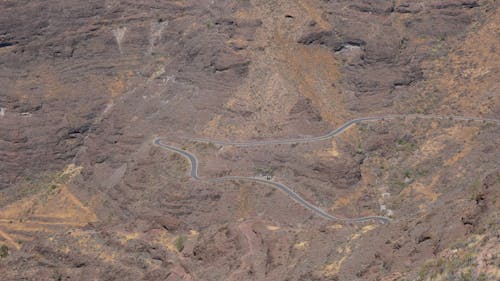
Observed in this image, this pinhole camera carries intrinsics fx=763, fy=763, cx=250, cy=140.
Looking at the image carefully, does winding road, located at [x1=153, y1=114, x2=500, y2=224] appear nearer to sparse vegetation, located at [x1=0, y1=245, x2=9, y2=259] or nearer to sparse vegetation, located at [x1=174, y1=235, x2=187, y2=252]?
sparse vegetation, located at [x1=174, y1=235, x2=187, y2=252]

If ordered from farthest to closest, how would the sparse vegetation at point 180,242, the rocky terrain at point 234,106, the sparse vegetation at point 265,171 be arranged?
1. the sparse vegetation at point 265,171
2. the rocky terrain at point 234,106
3. the sparse vegetation at point 180,242

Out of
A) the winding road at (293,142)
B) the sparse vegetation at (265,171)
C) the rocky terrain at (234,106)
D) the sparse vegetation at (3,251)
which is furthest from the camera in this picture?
the sparse vegetation at (265,171)

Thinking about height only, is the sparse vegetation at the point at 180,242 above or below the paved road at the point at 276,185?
above

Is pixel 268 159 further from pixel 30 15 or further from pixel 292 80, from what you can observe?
pixel 30 15

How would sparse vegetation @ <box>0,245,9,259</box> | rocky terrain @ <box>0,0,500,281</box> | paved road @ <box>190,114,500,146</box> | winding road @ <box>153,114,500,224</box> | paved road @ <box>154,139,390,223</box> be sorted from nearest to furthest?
1. sparse vegetation @ <box>0,245,9,259</box>
2. paved road @ <box>154,139,390,223</box>
3. winding road @ <box>153,114,500,224</box>
4. rocky terrain @ <box>0,0,500,281</box>
5. paved road @ <box>190,114,500,146</box>

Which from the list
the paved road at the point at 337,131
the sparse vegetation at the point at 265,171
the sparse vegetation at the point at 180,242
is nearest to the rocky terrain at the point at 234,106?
the sparse vegetation at the point at 265,171

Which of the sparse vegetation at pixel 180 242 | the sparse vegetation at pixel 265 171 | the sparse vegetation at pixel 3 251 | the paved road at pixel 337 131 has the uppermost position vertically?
the sparse vegetation at pixel 180 242

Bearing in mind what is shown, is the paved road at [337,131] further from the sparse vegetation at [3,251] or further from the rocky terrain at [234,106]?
the sparse vegetation at [3,251]

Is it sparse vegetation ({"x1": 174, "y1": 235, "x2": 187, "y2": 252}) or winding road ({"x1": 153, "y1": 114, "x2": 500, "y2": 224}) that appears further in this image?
winding road ({"x1": 153, "y1": 114, "x2": 500, "y2": 224})

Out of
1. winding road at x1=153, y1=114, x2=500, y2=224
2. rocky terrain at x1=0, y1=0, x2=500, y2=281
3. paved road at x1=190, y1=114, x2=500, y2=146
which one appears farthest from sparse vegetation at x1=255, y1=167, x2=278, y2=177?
paved road at x1=190, y1=114, x2=500, y2=146
